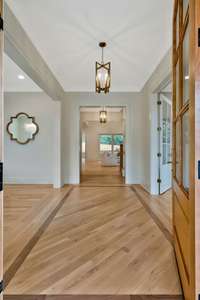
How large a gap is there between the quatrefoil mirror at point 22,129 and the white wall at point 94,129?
745 centimetres

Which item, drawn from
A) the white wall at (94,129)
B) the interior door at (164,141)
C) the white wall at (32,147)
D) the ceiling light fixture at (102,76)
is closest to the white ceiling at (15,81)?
the white wall at (32,147)

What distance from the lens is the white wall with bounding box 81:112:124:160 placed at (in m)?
14.0

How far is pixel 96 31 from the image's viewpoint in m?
3.26

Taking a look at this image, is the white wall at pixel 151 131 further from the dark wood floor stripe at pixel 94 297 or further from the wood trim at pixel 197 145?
the dark wood floor stripe at pixel 94 297

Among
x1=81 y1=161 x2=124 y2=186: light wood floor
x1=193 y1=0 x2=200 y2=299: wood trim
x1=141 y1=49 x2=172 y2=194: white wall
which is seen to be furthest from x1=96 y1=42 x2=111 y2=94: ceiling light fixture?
x1=81 y1=161 x2=124 y2=186: light wood floor

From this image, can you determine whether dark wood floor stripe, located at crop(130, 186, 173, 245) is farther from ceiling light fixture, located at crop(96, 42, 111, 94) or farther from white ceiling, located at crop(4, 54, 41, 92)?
white ceiling, located at crop(4, 54, 41, 92)

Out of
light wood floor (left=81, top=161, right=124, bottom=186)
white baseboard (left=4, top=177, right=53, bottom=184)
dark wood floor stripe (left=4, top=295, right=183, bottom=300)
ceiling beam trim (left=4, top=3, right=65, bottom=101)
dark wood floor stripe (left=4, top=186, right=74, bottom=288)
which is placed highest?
ceiling beam trim (left=4, top=3, right=65, bottom=101)

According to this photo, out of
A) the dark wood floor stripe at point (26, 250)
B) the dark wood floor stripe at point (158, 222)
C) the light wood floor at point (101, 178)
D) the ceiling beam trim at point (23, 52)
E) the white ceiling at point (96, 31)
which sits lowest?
the dark wood floor stripe at point (26, 250)

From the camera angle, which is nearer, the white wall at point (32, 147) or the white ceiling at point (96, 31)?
the white ceiling at point (96, 31)

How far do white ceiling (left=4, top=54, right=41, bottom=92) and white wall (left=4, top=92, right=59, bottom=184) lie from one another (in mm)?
199

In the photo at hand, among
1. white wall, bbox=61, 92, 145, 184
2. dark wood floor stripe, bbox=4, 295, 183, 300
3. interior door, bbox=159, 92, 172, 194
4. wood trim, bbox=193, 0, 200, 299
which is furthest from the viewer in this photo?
white wall, bbox=61, 92, 145, 184

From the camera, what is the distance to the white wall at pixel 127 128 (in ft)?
21.3

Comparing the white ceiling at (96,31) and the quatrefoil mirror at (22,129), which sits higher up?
the white ceiling at (96,31)

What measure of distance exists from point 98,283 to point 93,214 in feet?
5.97
